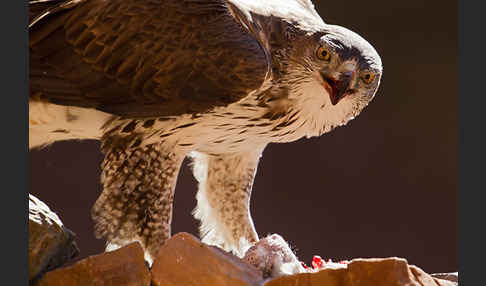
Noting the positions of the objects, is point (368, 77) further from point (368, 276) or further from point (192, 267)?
point (192, 267)

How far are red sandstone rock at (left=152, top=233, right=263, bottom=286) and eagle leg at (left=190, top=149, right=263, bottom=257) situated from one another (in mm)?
1148

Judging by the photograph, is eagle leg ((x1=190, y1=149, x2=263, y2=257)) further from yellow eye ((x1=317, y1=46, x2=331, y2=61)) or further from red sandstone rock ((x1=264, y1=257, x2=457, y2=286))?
red sandstone rock ((x1=264, y1=257, x2=457, y2=286))

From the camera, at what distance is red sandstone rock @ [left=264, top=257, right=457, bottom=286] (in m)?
2.00

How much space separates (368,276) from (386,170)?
234cm

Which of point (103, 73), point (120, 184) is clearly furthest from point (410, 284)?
point (103, 73)

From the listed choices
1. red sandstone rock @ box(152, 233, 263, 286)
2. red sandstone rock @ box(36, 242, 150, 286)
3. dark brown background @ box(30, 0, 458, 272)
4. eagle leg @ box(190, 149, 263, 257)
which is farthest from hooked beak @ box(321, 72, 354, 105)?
dark brown background @ box(30, 0, 458, 272)

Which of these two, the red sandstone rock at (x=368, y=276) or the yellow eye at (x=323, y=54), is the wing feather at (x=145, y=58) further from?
the red sandstone rock at (x=368, y=276)

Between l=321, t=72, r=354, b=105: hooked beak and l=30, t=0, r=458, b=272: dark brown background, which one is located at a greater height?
l=321, t=72, r=354, b=105: hooked beak

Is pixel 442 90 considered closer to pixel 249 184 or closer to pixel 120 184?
pixel 249 184

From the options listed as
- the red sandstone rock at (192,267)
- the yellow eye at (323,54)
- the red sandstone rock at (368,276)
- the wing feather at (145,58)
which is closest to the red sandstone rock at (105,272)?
the red sandstone rock at (192,267)

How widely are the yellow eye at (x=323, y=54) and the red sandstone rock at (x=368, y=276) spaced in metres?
1.01

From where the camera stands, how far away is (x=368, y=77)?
2.72m

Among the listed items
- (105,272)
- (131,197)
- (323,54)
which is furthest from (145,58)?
(105,272)

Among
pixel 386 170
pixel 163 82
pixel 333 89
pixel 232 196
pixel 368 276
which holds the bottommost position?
pixel 386 170
